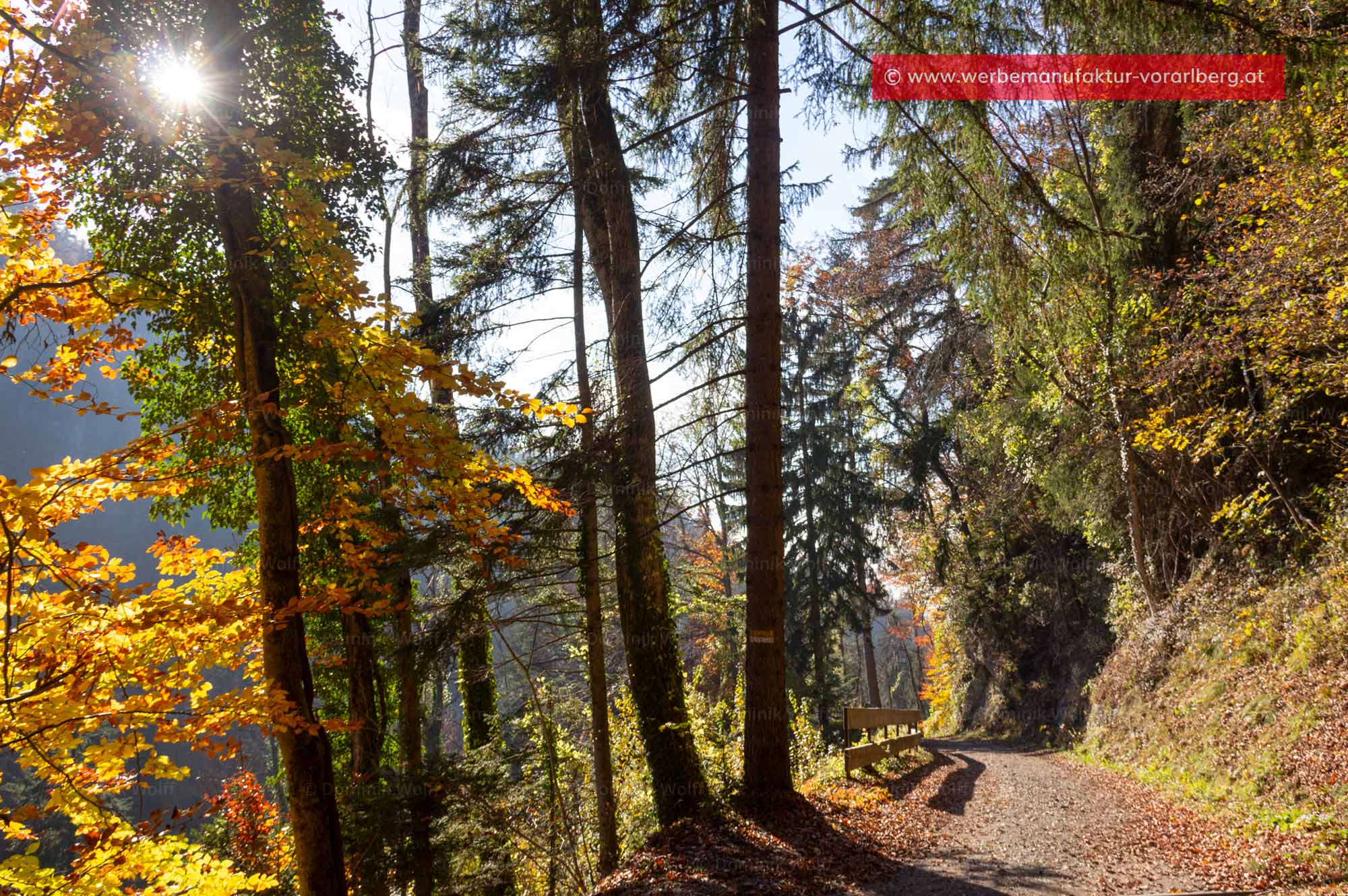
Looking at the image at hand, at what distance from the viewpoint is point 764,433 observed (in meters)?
7.78

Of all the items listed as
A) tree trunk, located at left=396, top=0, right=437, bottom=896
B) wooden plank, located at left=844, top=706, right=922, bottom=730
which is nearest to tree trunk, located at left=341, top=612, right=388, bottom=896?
tree trunk, located at left=396, top=0, right=437, bottom=896

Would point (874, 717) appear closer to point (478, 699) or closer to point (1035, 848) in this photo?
point (1035, 848)

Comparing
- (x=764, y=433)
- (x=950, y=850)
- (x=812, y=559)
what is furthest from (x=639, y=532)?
(x=812, y=559)

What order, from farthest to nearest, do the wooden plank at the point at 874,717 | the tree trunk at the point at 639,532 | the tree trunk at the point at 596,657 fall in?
the wooden plank at the point at 874,717
the tree trunk at the point at 596,657
the tree trunk at the point at 639,532

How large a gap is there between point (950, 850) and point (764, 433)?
4188 millimetres

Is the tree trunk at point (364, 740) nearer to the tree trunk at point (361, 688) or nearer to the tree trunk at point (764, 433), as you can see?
the tree trunk at point (361, 688)

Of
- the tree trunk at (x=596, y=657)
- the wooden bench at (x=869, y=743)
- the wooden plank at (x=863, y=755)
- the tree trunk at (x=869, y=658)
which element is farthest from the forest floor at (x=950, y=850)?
the tree trunk at (x=869, y=658)

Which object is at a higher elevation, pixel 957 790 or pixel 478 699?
pixel 478 699

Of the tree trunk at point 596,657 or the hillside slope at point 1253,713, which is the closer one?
the hillside slope at point 1253,713

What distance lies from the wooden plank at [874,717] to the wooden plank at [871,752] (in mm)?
300

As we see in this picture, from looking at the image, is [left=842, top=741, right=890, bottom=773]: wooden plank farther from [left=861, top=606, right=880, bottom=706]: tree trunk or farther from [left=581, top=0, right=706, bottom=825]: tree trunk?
[left=861, top=606, right=880, bottom=706]: tree trunk

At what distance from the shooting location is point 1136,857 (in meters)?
6.08

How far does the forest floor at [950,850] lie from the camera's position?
5227 millimetres

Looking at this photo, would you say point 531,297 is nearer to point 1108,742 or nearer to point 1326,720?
point 1326,720
